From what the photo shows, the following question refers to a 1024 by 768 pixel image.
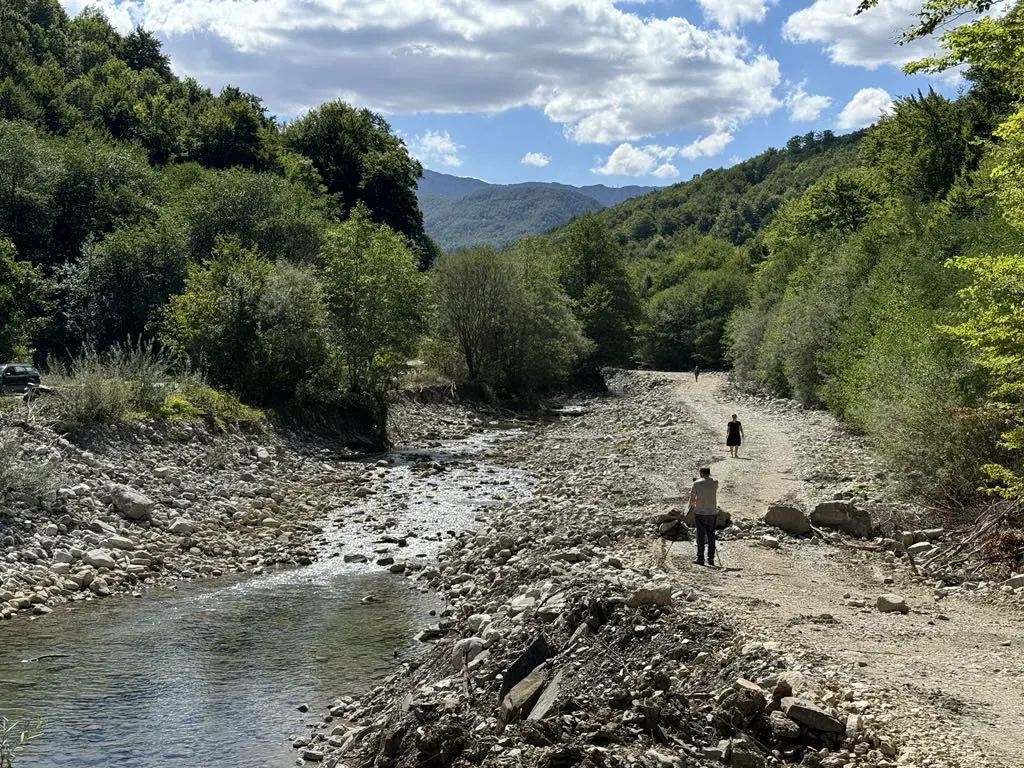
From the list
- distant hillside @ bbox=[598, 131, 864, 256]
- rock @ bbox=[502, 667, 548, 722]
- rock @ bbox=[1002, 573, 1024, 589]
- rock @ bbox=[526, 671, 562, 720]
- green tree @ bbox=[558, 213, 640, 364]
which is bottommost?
rock @ bbox=[502, 667, 548, 722]

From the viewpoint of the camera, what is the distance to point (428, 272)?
55.0 m

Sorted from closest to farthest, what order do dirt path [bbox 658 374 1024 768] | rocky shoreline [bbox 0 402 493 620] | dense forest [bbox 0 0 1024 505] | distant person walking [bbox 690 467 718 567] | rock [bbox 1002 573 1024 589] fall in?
dirt path [bbox 658 374 1024 768] → rock [bbox 1002 573 1024 589] → distant person walking [bbox 690 467 718 567] → rocky shoreline [bbox 0 402 493 620] → dense forest [bbox 0 0 1024 505]

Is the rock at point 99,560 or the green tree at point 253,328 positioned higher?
the green tree at point 253,328

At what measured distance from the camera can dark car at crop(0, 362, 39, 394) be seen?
28578 mm

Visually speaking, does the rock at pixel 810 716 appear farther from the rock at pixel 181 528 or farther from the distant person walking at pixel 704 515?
the rock at pixel 181 528

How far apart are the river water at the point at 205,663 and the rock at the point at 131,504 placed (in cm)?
422

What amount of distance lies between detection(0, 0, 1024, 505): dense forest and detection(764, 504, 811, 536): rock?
315 cm

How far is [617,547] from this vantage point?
691 inches

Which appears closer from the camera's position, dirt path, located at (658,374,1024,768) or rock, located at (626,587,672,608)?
dirt path, located at (658,374,1024,768)

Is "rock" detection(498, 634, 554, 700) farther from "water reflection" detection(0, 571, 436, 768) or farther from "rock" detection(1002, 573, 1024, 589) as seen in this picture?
"rock" detection(1002, 573, 1024, 589)

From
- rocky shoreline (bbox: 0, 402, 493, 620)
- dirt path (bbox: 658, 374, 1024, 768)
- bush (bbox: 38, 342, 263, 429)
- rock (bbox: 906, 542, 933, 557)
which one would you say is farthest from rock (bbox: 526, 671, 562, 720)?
bush (bbox: 38, 342, 263, 429)

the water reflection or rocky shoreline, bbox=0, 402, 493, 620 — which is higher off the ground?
rocky shoreline, bbox=0, 402, 493, 620

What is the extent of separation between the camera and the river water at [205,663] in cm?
1159

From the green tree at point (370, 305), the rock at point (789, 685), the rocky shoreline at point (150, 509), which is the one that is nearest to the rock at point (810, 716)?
the rock at point (789, 685)
